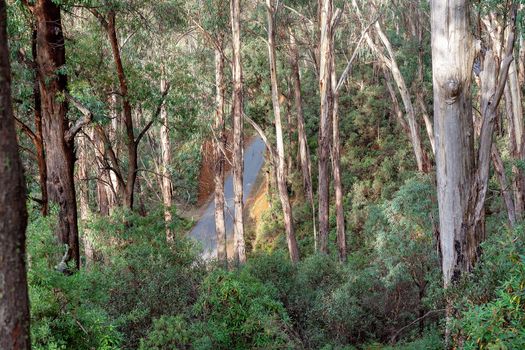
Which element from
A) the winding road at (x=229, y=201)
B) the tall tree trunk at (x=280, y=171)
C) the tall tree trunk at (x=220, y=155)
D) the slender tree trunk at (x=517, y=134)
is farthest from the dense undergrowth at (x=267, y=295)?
the winding road at (x=229, y=201)

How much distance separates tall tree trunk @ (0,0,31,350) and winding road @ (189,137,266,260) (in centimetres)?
2122

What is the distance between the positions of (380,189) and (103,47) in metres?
13.2

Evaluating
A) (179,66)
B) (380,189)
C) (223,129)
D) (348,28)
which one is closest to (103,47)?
(179,66)

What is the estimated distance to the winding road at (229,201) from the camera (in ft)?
87.7

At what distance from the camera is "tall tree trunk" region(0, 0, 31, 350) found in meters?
3.23

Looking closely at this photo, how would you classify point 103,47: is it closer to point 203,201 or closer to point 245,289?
point 245,289

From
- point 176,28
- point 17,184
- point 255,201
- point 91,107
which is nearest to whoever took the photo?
point 17,184

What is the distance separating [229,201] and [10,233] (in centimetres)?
2607

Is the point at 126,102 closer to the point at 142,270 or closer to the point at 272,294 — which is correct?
the point at 142,270

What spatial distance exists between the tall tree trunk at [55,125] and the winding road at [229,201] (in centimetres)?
1499

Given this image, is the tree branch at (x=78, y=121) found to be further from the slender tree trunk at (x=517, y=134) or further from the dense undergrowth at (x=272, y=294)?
the slender tree trunk at (x=517, y=134)

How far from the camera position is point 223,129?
19.7 meters

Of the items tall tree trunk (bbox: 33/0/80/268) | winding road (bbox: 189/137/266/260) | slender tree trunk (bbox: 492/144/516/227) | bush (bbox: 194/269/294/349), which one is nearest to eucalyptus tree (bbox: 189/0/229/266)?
winding road (bbox: 189/137/266/260)

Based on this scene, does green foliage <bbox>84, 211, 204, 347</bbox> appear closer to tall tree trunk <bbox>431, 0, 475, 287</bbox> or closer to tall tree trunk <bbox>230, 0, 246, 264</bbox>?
tall tree trunk <bbox>431, 0, 475, 287</bbox>
